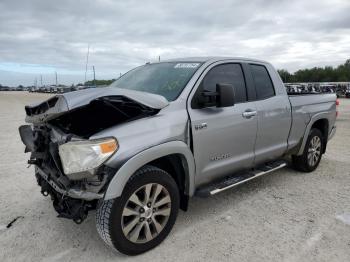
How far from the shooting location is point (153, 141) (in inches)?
125

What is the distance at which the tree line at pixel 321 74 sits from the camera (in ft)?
310

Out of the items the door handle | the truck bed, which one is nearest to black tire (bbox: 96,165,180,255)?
the door handle

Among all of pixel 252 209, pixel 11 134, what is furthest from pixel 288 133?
pixel 11 134

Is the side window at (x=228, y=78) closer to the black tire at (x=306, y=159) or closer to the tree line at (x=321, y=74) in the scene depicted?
the black tire at (x=306, y=159)

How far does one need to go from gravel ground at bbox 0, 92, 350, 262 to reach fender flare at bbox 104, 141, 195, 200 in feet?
1.93

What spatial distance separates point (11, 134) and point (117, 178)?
8.58 metres

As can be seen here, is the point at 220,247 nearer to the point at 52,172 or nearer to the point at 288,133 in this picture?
the point at 52,172

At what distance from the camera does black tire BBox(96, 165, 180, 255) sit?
2947 millimetres

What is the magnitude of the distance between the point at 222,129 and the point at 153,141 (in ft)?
3.27

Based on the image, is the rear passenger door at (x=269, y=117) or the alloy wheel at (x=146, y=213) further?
the rear passenger door at (x=269, y=117)

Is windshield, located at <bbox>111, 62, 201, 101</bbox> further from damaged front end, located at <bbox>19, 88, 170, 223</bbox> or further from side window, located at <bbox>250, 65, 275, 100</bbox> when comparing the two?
side window, located at <bbox>250, 65, 275, 100</bbox>

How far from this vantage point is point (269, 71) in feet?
16.5

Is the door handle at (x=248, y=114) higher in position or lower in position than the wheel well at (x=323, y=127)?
higher

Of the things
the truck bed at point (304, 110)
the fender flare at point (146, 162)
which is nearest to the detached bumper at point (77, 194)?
the fender flare at point (146, 162)
